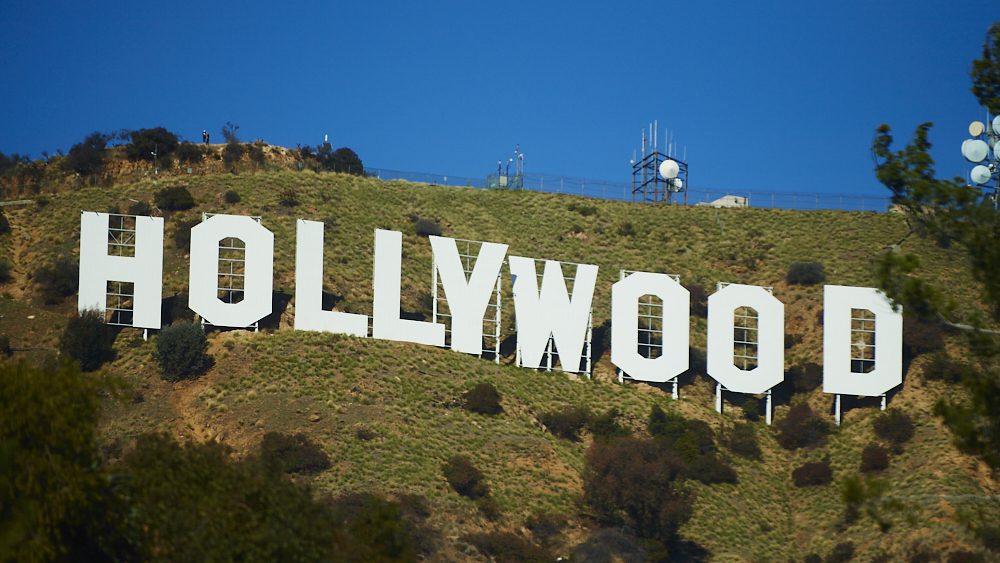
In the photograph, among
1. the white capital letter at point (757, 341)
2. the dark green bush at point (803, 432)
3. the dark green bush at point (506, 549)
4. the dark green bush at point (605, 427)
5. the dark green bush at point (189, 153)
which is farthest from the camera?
the dark green bush at point (189, 153)

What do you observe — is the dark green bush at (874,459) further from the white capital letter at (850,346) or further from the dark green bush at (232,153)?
the dark green bush at (232,153)

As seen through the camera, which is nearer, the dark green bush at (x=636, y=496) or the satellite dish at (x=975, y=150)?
the dark green bush at (x=636, y=496)

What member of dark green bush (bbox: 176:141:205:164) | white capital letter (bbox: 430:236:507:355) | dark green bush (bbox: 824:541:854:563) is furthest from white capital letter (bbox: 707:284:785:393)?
dark green bush (bbox: 176:141:205:164)

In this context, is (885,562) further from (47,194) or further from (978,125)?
(47,194)

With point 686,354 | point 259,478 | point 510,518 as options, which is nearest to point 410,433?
point 510,518

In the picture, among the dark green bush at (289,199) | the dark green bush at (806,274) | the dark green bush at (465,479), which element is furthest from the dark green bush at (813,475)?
the dark green bush at (289,199)

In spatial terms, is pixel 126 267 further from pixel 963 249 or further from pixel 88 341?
pixel 963 249
